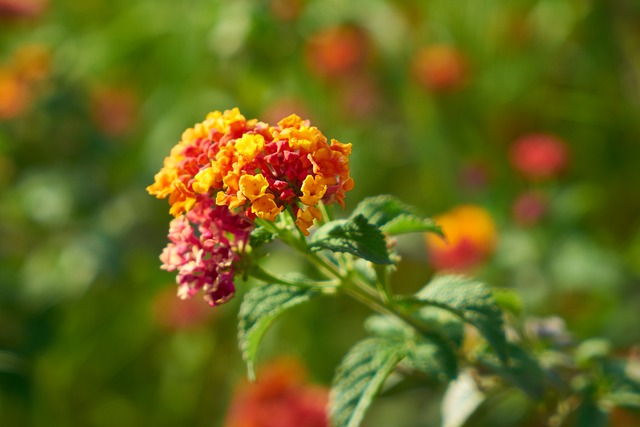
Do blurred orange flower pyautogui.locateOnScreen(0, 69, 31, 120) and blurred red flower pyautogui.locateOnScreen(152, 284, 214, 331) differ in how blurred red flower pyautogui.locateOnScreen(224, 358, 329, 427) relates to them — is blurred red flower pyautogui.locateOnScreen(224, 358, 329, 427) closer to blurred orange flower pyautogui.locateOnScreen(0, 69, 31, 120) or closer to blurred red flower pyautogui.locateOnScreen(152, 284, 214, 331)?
blurred red flower pyautogui.locateOnScreen(152, 284, 214, 331)

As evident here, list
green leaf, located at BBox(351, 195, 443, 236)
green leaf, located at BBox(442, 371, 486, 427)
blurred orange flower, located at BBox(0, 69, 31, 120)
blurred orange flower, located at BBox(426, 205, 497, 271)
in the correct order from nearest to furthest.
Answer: green leaf, located at BBox(351, 195, 443, 236) → green leaf, located at BBox(442, 371, 486, 427) → blurred orange flower, located at BBox(426, 205, 497, 271) → blurred orange flower, located at BBox(0, 69, 31, 120)

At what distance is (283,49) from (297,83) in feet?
0.92

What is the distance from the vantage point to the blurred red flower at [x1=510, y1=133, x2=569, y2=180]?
1.81m

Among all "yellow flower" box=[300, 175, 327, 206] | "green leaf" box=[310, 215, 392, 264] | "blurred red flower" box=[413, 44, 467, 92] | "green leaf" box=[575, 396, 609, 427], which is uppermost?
"blurred red flower" box=[413, 44, 467, 92]

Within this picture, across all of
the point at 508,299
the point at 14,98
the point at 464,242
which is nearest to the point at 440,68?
the point at 464,242

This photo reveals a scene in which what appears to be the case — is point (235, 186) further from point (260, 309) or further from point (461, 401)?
point (461, 401)

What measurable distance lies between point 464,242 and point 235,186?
1.06 m

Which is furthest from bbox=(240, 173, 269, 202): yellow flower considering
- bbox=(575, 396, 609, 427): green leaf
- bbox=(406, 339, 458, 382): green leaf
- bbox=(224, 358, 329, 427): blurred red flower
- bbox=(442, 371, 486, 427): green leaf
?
bbox=(224, 358, 329, 427): blurred red flower

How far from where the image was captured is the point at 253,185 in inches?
26.5

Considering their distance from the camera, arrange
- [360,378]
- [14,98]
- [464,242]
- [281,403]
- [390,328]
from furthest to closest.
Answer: [14,98], [464,242], [281,403], [390,328], [360,378]

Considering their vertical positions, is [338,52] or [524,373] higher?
[338,52]

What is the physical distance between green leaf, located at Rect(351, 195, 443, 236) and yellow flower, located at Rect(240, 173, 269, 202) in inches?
4.9

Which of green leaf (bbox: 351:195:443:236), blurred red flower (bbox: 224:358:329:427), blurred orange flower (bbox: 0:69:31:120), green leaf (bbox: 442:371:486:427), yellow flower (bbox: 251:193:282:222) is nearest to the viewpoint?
yellow flower (bbox: 251:193:282:222)

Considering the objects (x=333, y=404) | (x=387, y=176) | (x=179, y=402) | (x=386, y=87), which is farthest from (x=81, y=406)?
(x=333, y=404)
